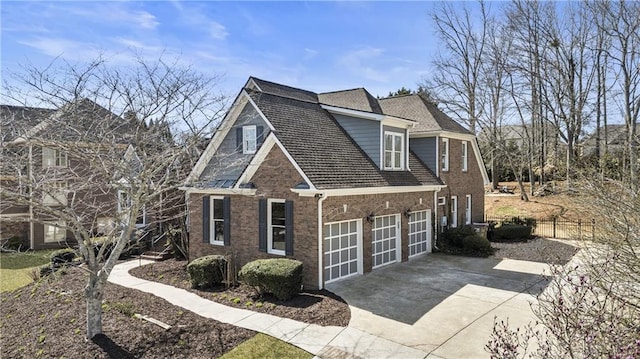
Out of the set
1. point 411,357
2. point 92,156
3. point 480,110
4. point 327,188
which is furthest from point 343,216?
point 480,110

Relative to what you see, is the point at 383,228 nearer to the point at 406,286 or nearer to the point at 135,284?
the point at 406,286

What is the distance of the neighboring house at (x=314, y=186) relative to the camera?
40.8 feet

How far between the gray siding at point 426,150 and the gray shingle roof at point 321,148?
1.75 m

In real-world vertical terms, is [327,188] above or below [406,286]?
above

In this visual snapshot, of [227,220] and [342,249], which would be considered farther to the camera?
[227,220]

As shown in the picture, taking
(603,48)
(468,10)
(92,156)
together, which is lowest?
(92,156)

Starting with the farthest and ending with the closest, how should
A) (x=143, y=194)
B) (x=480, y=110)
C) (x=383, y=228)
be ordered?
(x=480, y=110) < (x=383, y=228) < (x=143, y=194)

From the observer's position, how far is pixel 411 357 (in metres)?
7.57

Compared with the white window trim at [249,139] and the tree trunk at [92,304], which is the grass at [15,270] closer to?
the tree trunk at [92,304]

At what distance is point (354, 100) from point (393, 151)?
438 centimetres

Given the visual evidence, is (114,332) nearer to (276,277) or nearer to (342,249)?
(276,277)

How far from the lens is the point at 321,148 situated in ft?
46.6

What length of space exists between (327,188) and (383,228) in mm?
4178

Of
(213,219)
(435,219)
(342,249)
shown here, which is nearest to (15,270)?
(213,219)
